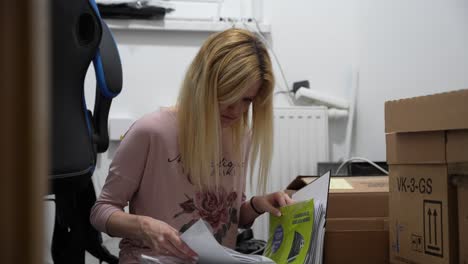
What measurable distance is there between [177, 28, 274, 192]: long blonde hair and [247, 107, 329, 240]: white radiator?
0.95 meters

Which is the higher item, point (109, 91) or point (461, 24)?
point (461, 24)

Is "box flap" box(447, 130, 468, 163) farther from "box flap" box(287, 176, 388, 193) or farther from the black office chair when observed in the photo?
the black office chair

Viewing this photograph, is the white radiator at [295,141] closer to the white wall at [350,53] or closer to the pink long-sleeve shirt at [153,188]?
the white wall at [350,53]

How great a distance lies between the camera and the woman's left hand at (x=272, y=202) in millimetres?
1182

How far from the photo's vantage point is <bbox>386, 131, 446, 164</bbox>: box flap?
1060 millimetres

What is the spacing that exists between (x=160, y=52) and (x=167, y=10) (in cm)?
17

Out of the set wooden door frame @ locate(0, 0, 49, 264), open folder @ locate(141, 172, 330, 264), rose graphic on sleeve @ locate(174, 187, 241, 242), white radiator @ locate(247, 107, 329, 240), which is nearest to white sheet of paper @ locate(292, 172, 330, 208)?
open folder @ locate(141, 172, 330, 264)

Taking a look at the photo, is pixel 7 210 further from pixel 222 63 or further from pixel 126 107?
pixel 126 107

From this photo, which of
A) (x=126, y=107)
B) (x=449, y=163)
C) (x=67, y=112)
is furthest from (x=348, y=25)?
(x=67, y=112)

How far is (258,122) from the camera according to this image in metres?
1.27

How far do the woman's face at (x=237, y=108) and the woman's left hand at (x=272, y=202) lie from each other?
0.64 ft

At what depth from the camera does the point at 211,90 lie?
1161mm

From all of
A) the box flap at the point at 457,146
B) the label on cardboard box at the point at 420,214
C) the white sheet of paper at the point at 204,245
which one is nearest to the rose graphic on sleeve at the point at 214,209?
the white sheet of paper at the point at 204,245

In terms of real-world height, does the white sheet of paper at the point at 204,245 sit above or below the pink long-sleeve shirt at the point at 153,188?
below
